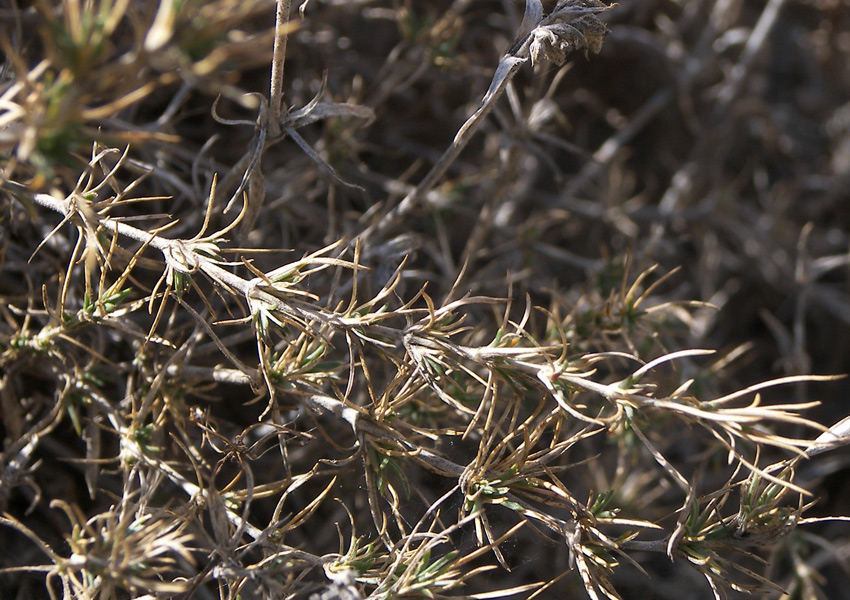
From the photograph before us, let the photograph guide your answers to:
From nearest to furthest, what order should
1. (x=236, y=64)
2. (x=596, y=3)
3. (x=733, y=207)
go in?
(x=236, y=64), (x=596, y=3), (x=733, y=207)

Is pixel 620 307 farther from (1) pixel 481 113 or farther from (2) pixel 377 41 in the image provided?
(2) pixel 377 41

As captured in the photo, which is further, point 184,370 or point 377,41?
point 377,41

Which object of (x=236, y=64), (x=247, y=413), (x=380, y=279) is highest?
(x=236, y=64)

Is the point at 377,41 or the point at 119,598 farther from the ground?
the point at 377,41

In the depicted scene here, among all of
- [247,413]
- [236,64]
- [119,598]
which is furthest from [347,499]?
[236,64]

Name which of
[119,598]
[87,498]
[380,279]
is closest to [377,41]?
[380,279]

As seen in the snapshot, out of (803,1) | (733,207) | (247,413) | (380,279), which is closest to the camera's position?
(380,279)

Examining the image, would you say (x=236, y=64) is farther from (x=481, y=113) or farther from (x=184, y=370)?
(x=184, y=370)
